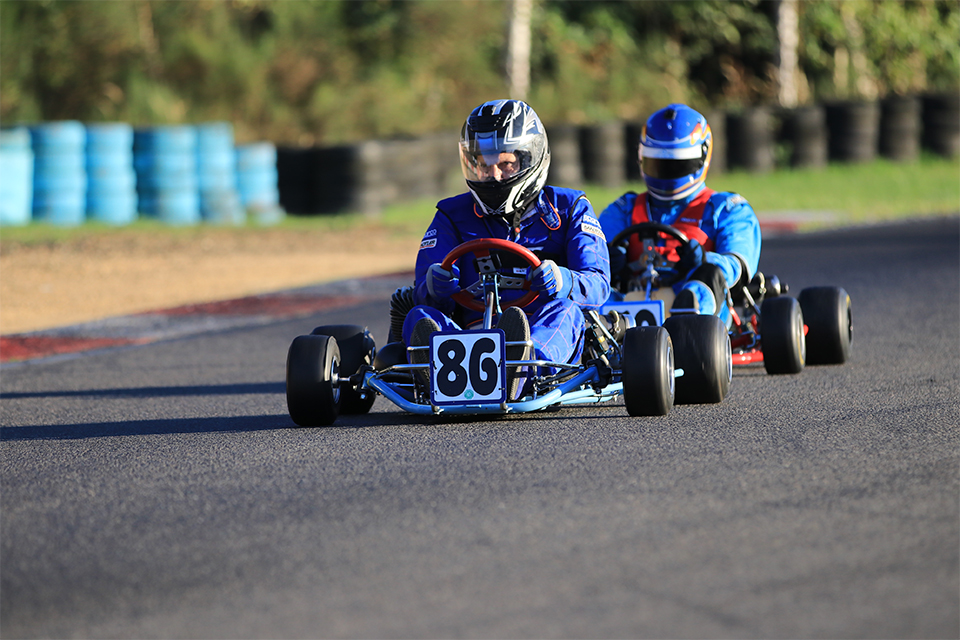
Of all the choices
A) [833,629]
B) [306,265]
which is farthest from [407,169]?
[833,629]

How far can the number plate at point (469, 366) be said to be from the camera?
5.16 metres

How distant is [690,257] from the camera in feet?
22.2

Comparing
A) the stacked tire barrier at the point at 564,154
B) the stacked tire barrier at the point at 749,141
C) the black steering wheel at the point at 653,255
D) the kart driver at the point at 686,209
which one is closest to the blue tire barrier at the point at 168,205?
the stacked tire barrier at the point at 564,154

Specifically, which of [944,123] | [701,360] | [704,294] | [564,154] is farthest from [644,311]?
[944,123]

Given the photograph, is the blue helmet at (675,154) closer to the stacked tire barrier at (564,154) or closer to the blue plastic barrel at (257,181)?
the blue plastic barrel at (257,181)

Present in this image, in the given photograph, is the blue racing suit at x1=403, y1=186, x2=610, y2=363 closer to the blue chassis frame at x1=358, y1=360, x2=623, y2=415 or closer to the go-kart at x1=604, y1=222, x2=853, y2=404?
the blue chassis frame at x1=358, y1=360, x2=623, y2=415

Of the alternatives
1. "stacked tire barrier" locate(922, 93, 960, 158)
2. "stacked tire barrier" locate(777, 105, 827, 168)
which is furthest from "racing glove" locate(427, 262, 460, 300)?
"stacked tire barrier" locate(922, 93, 960, 158)

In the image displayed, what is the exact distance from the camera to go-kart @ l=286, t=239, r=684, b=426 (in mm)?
5191

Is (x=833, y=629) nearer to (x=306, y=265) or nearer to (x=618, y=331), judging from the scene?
(x=618, y=331)

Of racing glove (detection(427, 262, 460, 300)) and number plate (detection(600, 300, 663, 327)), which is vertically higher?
racing glove (detection(427, 262, 460, 300))

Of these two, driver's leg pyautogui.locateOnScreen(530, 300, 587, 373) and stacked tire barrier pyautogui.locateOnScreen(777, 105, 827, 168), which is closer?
driver's leg pyautogui.locateOnScreen(530, 300, 587, 373)

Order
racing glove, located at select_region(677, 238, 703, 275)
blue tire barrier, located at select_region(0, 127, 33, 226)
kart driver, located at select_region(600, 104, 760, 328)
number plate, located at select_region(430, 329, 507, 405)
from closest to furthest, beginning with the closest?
number plate, located at select_region(430, 329, 507, 405) → racing glove, located at select_region(677, 238, 703, 275) → kart driver, located at select_region(600, 104, 760, 328) → blue tire barrier, located at select_region(0, 127, 33, 226)

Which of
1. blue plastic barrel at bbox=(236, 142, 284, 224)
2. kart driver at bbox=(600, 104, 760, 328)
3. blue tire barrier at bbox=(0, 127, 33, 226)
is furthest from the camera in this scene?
blue plastic barrel at bbox=(236, 142, 284, 224)

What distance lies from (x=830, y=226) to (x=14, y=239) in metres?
8.30
